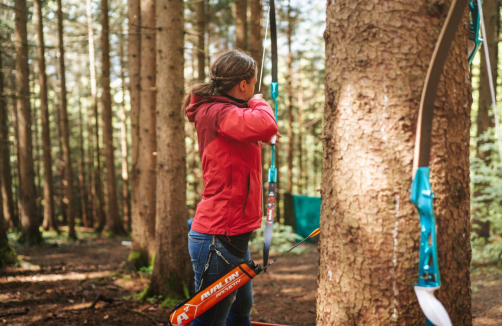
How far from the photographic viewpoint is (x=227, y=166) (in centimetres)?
208

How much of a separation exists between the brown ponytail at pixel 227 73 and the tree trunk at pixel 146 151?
4.75 meters

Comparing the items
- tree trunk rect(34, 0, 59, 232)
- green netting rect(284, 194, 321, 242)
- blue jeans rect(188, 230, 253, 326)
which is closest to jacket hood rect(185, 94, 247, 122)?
blue jeans rect(188, 230, 253, 326)

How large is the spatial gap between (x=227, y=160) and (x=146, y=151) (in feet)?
16.6

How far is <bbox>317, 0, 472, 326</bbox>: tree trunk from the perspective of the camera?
1496 mm

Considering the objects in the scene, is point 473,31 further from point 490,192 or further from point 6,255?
point 490,192

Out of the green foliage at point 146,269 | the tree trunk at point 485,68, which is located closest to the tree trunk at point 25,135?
the green foliage at point 146,269

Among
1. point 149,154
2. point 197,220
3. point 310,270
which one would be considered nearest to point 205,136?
point 197,220

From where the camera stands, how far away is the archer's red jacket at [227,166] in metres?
2.04

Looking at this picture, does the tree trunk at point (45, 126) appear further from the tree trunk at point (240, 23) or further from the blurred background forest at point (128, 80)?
the tree trunk at point (240, 23)

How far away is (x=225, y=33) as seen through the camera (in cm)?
1602

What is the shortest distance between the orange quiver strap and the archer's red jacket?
0.76 feet

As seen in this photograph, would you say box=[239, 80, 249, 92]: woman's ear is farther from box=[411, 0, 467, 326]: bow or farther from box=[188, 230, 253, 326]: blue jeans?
box=[411, 0, 467, 326]: bow

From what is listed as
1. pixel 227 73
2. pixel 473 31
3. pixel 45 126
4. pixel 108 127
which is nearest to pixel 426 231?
pixel 473 31

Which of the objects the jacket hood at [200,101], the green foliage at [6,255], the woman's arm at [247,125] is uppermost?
the jacket hood at [200,101]
